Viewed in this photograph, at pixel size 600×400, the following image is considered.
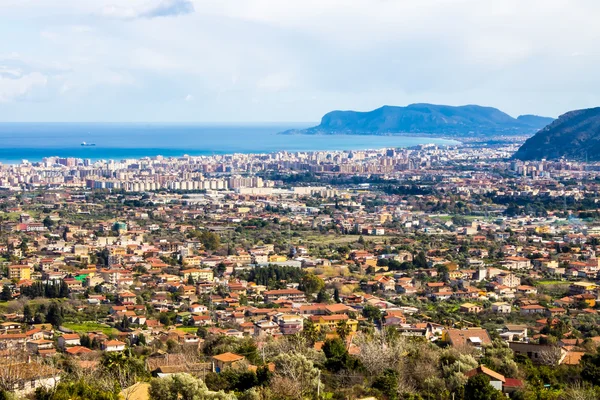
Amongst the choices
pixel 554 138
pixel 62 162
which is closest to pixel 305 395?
pixel 62 162

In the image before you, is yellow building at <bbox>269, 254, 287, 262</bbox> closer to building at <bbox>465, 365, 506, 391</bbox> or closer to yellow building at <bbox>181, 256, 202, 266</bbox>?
yellow building at <bbox>181, 256, 202, 266</bbox>

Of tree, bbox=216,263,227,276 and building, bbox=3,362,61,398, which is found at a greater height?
building, bbox=3,362,61,398

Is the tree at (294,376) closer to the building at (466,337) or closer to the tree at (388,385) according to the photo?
the tree at (388,385)

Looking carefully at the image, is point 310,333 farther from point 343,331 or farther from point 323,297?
point 323,297

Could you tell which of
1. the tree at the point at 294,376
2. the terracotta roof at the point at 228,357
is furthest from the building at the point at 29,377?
the tree at the point at 294,376

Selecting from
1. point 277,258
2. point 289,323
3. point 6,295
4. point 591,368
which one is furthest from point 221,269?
point 591,368

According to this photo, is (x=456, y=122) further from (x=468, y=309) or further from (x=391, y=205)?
(x=468, y=309)

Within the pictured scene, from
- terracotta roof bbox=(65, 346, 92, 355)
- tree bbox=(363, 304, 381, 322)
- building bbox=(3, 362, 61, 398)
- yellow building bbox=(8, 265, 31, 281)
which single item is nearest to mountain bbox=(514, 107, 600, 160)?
yellow building bbox=(8, 265, 31, 281)
